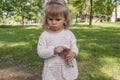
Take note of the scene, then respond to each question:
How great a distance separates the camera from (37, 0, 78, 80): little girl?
3840 millimetres

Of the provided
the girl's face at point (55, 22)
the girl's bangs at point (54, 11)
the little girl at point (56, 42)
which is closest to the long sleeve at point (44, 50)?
the little girl at point (56, 42)

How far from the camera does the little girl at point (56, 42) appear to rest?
3840mm

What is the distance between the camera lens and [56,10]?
12.5ft

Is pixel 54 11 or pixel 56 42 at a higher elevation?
pixel 54 11

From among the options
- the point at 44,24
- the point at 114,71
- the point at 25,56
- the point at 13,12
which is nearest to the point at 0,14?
the point at 13,12

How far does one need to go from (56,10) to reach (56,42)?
38 cm

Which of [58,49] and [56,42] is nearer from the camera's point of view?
[58,49]

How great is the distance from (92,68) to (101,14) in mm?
71159

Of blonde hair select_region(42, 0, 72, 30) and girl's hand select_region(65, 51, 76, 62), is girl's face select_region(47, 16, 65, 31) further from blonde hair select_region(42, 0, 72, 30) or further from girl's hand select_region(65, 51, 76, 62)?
girl's hand select_region(65, 51, 76, 62)

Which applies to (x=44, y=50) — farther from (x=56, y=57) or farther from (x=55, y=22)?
(x=55, y=22)

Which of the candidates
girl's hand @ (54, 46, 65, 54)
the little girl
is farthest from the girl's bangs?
girl's hand @ (54, 46, 65, 54)

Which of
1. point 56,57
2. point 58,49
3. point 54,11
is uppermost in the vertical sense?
point 54,11

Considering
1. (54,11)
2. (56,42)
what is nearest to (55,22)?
(54,11)

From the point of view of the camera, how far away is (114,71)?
7.63m
